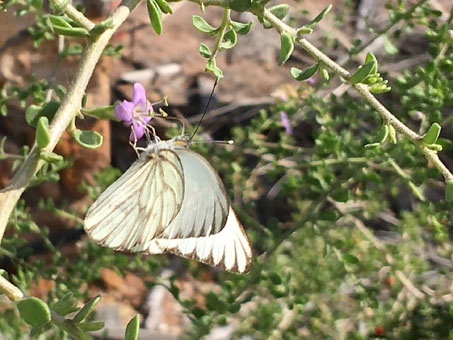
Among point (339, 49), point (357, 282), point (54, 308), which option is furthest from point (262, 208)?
point (54, 308)

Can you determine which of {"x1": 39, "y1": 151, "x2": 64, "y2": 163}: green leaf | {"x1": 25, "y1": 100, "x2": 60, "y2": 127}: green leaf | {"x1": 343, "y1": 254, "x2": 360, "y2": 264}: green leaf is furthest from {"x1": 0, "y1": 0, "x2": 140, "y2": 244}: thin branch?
{"x1": 343, "y1": 254, "x2": 360, "y2": 264}: green leaf

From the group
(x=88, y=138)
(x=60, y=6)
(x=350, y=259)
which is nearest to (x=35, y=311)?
(x=88, y=138)

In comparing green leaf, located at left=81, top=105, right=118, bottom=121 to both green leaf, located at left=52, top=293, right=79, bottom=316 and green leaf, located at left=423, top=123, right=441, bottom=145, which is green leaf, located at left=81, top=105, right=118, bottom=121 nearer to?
green leaf, located at left=52, top=293, right=79, bottom=316

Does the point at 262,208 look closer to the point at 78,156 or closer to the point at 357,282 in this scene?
the point at 78,156

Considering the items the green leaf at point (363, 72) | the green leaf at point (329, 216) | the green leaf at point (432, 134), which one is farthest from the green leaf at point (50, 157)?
the green leaf at point (329, 216)

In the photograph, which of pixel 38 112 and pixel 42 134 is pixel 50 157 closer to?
pixel 42 134

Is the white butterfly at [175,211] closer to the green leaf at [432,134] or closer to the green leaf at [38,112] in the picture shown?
the green leaf at [38,112]
